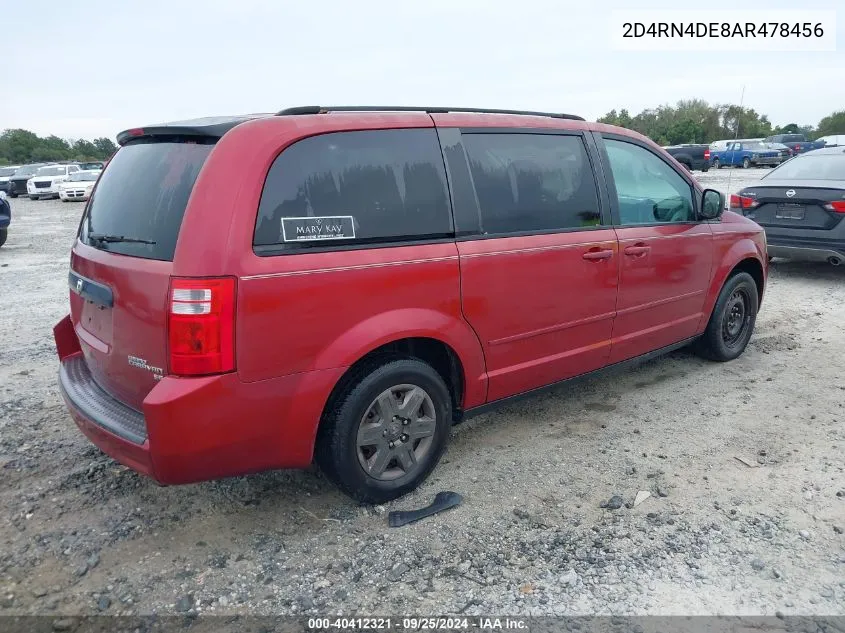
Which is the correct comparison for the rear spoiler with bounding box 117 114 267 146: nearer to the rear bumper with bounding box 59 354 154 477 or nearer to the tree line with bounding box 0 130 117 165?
the rear bumper with bounding box 59 354 154 477

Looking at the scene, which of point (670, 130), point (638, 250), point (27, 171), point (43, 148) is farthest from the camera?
point (43, 148)

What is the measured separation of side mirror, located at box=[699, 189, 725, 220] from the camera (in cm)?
468

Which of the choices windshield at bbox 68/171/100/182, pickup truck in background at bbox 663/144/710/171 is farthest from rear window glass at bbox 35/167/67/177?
pickup truck in background at bbox 663/144/710/171

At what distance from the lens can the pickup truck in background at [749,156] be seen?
3303cm

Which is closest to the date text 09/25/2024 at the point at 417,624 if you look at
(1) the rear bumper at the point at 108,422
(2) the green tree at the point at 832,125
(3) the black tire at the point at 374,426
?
(3) the black tire at the point at 374,426

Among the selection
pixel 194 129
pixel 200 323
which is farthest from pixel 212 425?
pixel 194 129

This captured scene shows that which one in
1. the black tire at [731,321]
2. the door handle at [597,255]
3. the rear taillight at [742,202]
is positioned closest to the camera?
the door handle at [597,255]

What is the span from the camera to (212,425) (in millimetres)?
2650

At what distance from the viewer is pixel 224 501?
3.31 metres

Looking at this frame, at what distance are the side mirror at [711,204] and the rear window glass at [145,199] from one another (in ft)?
11.4

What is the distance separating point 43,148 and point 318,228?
8492 cm

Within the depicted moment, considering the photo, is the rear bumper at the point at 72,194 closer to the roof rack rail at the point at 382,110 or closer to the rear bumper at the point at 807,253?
the rear bumper at the point at 807,253

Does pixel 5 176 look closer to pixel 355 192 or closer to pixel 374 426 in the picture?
pixel 355 192

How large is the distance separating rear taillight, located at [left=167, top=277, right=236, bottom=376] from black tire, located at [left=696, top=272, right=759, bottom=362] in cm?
385
